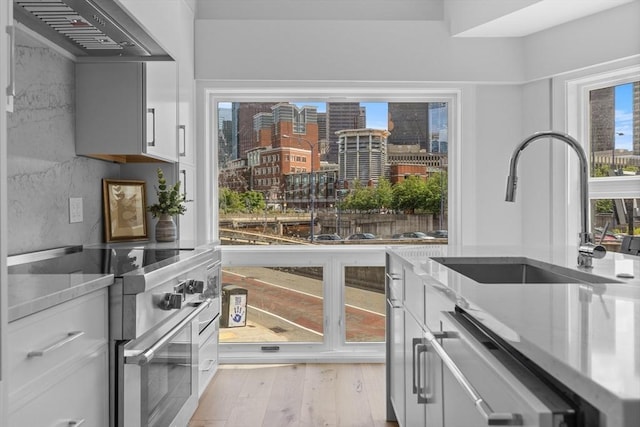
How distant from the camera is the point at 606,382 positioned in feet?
1.92

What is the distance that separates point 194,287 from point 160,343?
1.50 feet

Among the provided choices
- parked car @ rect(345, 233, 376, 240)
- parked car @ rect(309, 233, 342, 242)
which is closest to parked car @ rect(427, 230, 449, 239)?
parked car @ rect(345, 233, 376, 240)

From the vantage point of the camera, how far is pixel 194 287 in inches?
89.4

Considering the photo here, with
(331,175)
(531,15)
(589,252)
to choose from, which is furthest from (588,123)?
(589,252)

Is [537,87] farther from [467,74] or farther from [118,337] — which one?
[118,337]

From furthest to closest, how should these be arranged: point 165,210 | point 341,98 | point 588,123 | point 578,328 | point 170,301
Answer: point 341,98 → point 588,123 → point 165,210 → point 170,301 → point 578,328

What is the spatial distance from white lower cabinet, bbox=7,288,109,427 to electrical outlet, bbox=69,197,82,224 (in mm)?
1078

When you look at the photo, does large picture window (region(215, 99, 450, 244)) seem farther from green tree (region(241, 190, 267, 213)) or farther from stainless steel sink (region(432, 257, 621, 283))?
stainless steel sink (region(432, 257, 621, 283))

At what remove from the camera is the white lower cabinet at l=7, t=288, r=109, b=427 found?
1.12 m

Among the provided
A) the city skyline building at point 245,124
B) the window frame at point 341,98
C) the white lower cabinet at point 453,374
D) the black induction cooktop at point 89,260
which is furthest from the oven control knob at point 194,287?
the city skyline building at point 245,124

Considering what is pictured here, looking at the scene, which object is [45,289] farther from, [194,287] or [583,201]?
[583,201]

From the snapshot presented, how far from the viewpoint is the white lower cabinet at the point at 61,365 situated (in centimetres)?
112

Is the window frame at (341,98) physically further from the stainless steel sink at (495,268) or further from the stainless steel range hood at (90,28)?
→ the stainless steel sink at (495,268)

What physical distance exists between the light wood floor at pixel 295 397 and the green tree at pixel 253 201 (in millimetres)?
1065
